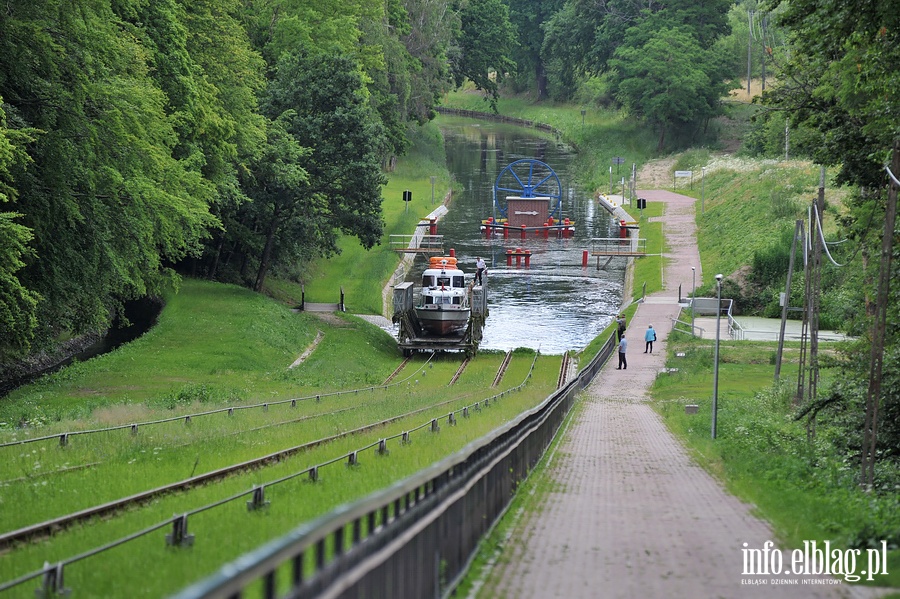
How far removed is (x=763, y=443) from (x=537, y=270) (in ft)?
170

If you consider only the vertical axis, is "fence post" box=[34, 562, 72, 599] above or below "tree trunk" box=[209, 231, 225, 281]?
below

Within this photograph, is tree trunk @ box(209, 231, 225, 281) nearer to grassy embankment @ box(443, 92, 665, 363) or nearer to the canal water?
the canal water

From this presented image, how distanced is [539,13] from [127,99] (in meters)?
137

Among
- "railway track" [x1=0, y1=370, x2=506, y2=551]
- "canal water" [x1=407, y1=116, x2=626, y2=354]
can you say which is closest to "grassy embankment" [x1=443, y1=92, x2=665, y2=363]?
"canal water" [x1=407, y1=116, x2=626, y2=354]

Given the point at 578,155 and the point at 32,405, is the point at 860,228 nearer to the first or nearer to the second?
the point at 32,405

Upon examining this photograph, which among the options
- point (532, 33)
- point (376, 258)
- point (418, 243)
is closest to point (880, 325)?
point (376, 258)

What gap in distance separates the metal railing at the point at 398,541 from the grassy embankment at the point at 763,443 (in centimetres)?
56

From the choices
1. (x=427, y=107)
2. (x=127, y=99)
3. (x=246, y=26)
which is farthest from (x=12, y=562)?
(x=427, y=107)

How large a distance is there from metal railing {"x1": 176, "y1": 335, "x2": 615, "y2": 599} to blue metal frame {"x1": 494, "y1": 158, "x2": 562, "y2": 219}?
77.0 metres

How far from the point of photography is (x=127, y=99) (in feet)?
109

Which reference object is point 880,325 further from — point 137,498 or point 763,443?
point 137,498

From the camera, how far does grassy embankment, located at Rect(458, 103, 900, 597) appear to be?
13500 millimetres

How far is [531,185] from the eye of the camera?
94.9m

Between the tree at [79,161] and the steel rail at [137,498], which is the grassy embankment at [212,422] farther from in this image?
the tree at [79,161]
